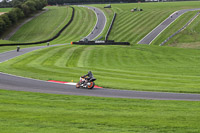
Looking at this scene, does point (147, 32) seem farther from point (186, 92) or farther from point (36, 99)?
point (36, 99)

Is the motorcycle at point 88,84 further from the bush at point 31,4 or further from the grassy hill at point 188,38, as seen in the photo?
the bush at point 31,4

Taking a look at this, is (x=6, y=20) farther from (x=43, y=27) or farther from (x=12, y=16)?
(x=43, y=27)

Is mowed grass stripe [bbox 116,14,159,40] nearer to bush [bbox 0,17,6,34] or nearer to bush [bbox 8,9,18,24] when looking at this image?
bush [bbox 0,17,6,34]

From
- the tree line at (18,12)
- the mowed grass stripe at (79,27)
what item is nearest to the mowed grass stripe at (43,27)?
the mowed grass stripe at (79,27)

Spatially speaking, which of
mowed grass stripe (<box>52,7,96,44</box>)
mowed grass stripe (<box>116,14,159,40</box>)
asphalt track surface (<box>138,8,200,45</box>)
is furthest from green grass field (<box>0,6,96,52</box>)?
asphalt track surface (<box>138,8,200,45</box>)

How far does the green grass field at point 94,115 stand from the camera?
1199cm

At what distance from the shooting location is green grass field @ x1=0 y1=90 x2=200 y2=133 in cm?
1199

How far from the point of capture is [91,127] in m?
12.1

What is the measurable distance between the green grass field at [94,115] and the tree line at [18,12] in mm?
94738

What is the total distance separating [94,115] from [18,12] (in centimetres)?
11430

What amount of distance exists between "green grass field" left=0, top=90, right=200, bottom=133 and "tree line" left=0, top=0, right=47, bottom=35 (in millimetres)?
94738

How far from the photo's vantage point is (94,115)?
1416 centimetres

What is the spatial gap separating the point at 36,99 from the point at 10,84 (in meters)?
7.64

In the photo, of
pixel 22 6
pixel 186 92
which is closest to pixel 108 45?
pixel 186 92
